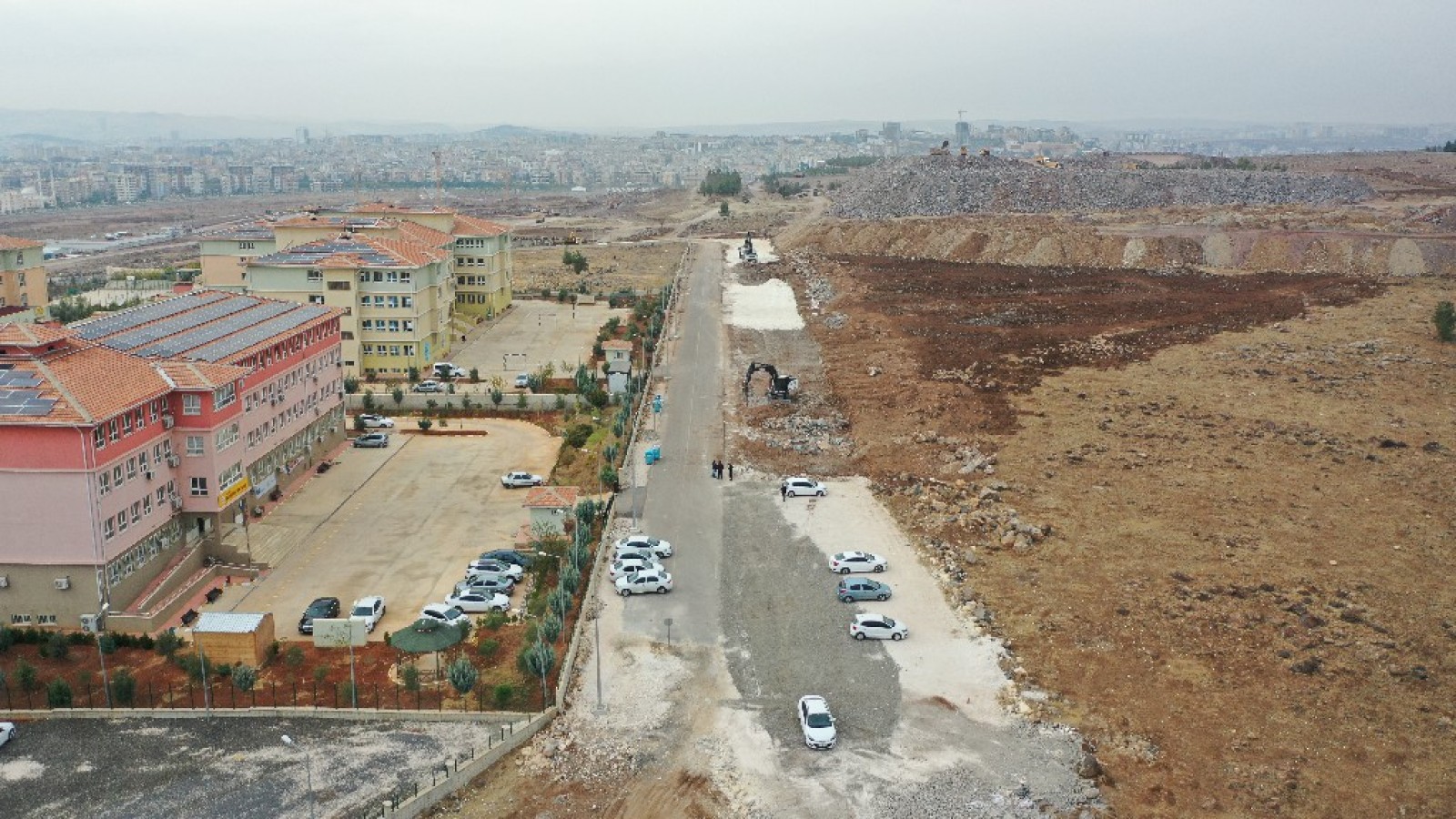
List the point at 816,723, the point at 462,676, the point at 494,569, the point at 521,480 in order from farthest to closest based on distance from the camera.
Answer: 1. the point at 521,480
2. the point at 494,569
3. the point at 462,676
4. the point at 816,723

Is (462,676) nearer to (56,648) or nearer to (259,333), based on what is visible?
(56,648)

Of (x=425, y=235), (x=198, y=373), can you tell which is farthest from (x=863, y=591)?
(x=425, y=235)

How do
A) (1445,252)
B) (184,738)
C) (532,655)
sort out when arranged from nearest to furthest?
1. (184,738)
2. (532,655)
3. (1445,252)

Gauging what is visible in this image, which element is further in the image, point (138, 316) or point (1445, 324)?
point (1445, 324)

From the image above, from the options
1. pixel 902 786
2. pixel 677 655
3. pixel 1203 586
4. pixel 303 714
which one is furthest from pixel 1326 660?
pixel 303 714

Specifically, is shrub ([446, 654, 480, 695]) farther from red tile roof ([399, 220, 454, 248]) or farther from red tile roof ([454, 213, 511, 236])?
red tile roof ([454, 213, 511, 236])

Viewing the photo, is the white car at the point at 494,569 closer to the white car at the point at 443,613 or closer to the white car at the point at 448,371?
the white car at the point at 443,613

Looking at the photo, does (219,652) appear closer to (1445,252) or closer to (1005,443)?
(1005,443)
